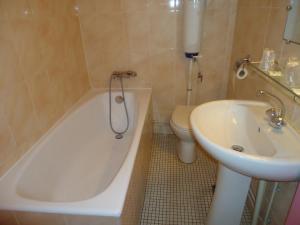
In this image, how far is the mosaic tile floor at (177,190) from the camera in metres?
1.47

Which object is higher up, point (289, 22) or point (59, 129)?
point (289, 22)

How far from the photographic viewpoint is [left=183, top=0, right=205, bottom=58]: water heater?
5.34ft

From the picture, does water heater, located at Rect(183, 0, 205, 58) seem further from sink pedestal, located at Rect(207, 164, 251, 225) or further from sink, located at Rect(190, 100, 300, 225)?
sink pedestal, located at Rect(207, 164, 251, 225)

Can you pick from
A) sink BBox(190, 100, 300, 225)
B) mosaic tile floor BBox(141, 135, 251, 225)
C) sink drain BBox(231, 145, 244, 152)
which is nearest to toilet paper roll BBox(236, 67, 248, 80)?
sink BBox(190, 100, 300, 225)

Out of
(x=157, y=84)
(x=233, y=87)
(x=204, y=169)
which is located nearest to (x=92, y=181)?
(x=204, y=169)

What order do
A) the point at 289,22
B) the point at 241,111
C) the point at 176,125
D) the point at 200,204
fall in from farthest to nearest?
the point at 176,125, the point at 200,204, the point at 241,111, the point at 289,22

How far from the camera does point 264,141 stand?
3.13ft

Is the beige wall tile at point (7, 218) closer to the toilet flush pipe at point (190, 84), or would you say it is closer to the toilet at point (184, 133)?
the toilet at point (184, 133)

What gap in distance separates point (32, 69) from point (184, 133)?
1.21 m

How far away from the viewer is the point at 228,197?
3.83 ft

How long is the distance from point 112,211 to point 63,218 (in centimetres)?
24

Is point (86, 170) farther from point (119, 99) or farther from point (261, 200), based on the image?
point (261, 200)

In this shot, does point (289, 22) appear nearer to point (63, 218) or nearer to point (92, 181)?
point (63, 218)

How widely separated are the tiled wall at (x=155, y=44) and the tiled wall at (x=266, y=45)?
216 mm
